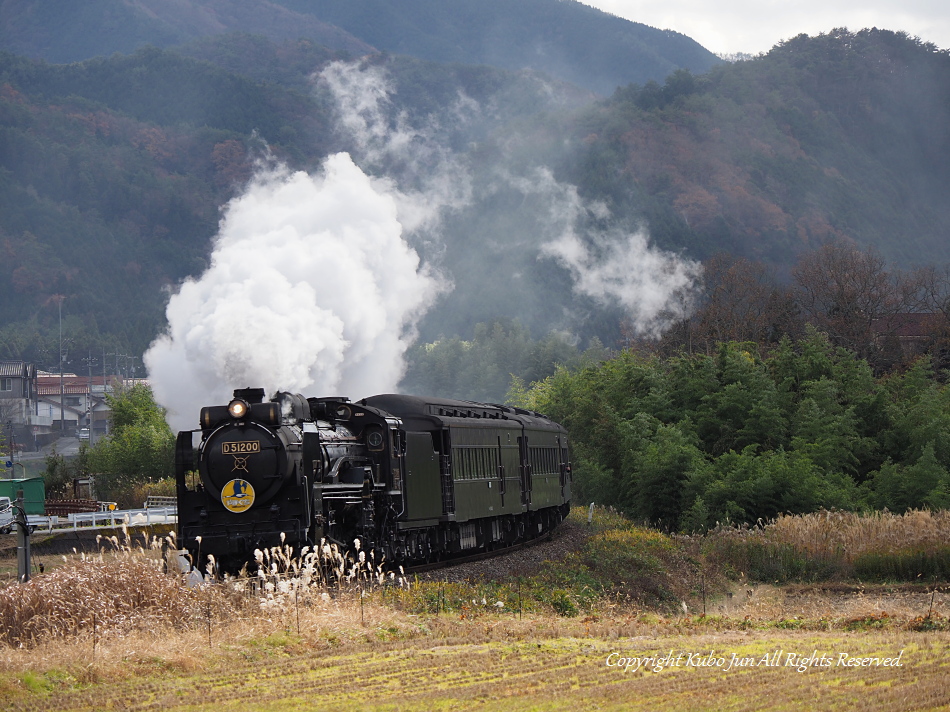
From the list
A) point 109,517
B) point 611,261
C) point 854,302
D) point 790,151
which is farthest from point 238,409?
point 790,151

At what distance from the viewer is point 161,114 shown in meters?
178

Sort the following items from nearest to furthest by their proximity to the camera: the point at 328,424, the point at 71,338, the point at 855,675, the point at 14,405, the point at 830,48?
the point at 855,675 < the point at 328,424 < the point at 14,405 < the point at 71,338 < the point at 830,48

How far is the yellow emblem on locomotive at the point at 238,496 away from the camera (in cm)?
1670

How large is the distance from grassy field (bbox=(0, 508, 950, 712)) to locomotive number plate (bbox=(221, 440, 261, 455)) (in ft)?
6.04

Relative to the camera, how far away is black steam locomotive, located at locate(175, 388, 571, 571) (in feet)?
54.5

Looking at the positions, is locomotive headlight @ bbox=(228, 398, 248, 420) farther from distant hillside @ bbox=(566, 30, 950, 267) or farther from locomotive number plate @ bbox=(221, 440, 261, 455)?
distant hillside @ bbox=(566, 30, 950, 267)

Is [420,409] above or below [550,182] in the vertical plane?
below

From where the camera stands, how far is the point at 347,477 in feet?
59.9

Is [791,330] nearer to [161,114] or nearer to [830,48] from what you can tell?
[830,48]

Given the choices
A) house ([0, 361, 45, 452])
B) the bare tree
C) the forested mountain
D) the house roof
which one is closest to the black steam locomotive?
the bare tree

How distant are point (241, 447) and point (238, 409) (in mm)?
587

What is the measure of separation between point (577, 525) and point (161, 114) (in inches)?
6349

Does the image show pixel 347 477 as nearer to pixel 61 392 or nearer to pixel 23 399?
pixel 23 399

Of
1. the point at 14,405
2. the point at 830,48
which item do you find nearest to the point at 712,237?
the point at 830,48
